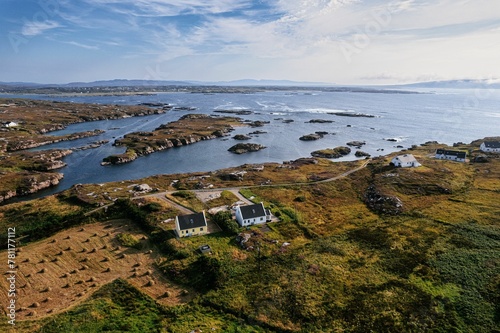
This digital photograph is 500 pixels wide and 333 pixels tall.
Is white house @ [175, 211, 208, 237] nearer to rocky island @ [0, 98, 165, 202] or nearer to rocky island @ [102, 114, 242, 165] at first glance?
rocky island @ [0, 98, 165, 202]

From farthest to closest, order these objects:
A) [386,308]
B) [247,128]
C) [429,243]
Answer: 1. [247,128]
2. [429,243]
3. [386,308]

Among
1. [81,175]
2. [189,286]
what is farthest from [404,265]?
[81,175]

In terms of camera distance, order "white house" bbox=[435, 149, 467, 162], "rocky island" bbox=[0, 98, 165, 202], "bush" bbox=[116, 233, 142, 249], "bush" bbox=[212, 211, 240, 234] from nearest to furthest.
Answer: "bush" bbox=[116, 233, 142, 249], "bush" bbox=[212, 211, 240, 234], "rocky island" bbox=[0, 98, 165, 202], "white house" bbox=[435, 149, 467, 162]

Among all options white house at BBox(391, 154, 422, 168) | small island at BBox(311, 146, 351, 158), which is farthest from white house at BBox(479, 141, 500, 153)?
small island at BBox(311, 146, 351, 158)

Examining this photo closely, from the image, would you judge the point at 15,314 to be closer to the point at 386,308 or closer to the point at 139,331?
the point at 139,331

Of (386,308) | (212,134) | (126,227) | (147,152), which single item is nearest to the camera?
(386,308)

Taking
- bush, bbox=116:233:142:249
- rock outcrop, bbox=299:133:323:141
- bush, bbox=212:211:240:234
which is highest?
rock outcrop, bbox=299:133:323:141

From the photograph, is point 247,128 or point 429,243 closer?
point 429,243

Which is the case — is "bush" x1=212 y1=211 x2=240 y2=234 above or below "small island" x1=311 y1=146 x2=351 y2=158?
above
